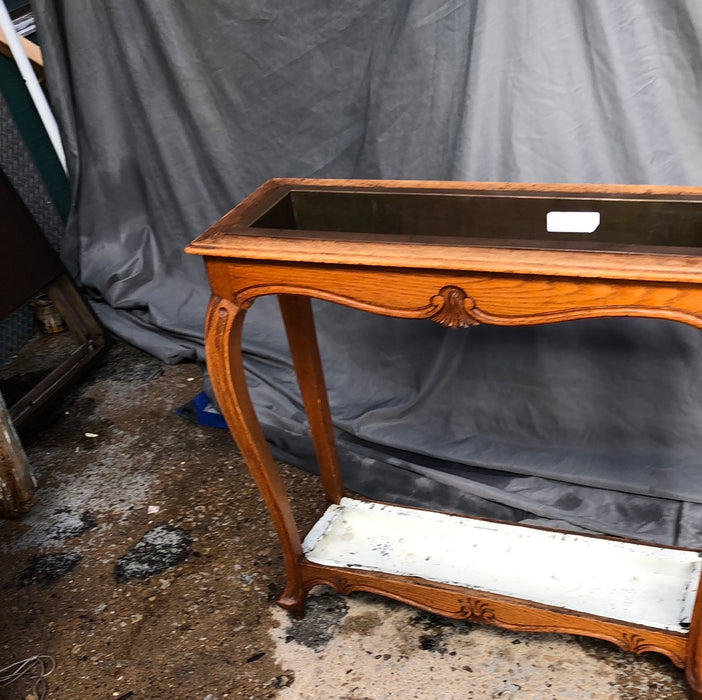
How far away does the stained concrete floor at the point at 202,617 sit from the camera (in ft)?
5.58

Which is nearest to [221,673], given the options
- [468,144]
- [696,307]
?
[696,307]

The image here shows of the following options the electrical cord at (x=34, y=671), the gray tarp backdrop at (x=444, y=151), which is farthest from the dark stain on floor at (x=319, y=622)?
the electrical cord at (x=34, y=671)

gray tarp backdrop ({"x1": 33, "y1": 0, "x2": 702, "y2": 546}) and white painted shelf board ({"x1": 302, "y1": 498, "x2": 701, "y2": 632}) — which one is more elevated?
gray tarp backdrop ({"x1": 33, "y1": 0, "x2": 702, "y2": 546})

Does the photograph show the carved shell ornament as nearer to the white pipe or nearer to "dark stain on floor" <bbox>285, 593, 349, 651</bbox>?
"dark stain on floor" <bbox>285, 593, 349, 651</bbox>

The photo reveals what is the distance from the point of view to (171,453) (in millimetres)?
2543

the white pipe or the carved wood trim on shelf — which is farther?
the white pipe

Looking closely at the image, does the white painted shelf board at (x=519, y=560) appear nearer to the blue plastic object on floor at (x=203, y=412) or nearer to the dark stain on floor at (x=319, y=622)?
the dark stain on floor at (x=319, y=622)

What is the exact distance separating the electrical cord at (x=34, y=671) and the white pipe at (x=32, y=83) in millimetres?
1990

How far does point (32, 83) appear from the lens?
9.64 ft

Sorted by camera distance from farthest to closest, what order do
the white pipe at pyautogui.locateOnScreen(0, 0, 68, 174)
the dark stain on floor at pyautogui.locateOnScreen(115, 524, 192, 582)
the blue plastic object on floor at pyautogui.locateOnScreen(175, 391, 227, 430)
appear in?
1. the white pipe at pyautogui.locateOnScreen(0, 0, 68, 174)
2. the blue plastic object on floor at pyautogui.locateOnScreen(175, 391, 227, 430)
3. the dark stain on floor at pyautogui.locateOnScreen(115, 524, 192, 582)

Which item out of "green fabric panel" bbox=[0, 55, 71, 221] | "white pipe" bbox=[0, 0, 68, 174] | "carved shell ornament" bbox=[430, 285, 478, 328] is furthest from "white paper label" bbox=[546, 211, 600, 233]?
"green fabric panel" bbox=[0, 55, 71, 221]

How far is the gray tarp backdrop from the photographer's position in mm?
1775

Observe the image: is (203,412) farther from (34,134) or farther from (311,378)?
(34,134)

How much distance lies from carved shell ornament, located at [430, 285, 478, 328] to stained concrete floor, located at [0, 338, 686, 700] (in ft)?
2.95
